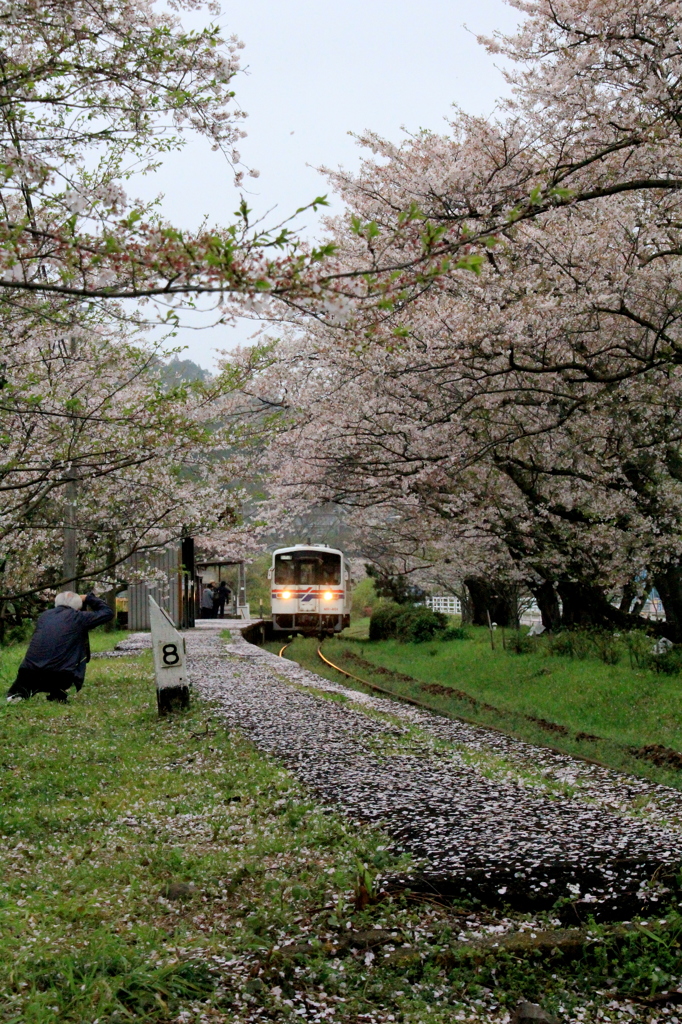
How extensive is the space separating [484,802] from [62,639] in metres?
6.78

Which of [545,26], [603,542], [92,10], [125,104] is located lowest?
[603,542]

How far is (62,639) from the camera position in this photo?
11242 mm

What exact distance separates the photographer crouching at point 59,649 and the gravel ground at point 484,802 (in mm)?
1925

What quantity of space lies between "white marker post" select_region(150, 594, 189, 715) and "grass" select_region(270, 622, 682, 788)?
3.69 meters

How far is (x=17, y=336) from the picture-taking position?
8258mm

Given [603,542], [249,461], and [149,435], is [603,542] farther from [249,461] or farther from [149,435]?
[149,435]

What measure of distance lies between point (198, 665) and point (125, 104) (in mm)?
12216

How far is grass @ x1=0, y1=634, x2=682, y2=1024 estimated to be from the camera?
3.55 meters

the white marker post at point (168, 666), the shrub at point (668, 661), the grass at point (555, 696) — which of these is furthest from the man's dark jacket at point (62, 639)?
the shrub at point (668, 661)

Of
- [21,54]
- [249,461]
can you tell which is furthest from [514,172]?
[249,461]

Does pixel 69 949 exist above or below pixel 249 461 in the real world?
below

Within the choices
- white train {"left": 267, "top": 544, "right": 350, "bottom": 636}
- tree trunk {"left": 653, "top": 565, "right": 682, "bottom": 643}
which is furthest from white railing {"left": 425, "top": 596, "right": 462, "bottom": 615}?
tree trunk {"left": 653, "top": 565, "right": 682, "bottom": 643}

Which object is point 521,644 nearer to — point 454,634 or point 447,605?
point 454,634

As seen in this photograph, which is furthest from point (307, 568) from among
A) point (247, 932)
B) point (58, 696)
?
point (247, 932)
